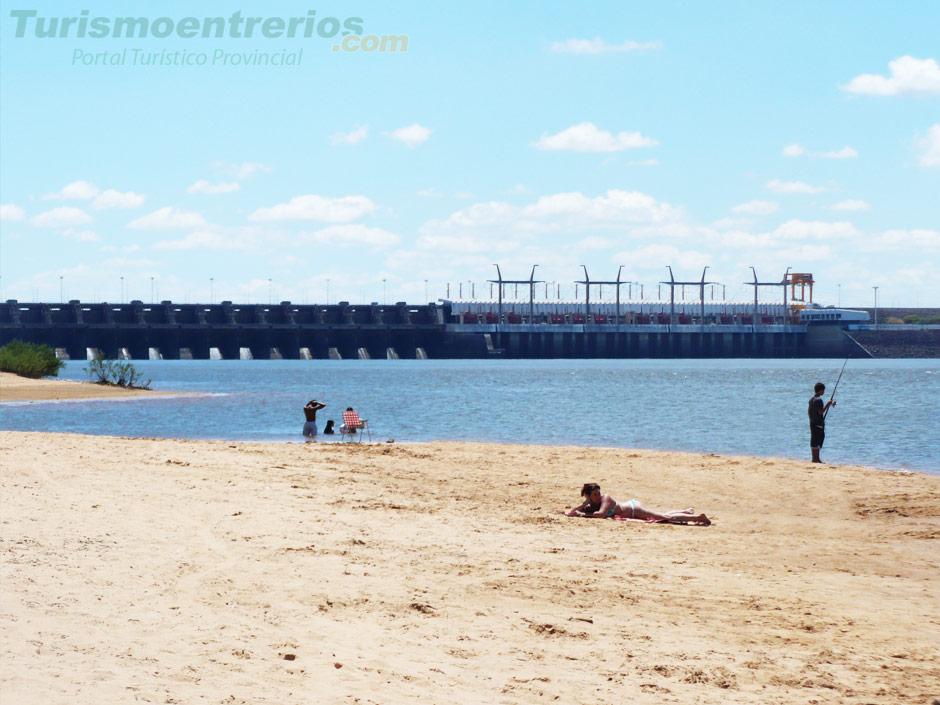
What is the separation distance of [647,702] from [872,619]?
3.35m

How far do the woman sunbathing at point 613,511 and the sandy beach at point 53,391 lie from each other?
3994 cm

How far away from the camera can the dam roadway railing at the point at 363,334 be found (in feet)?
493

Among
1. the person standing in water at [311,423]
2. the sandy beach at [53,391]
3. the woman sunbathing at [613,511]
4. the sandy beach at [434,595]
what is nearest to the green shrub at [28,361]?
the sandy beach at [53,391]

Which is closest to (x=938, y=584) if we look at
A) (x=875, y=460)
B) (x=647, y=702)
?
(x=647, y=702)

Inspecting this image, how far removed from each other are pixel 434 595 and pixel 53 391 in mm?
48345

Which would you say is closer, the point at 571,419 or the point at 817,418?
the point at 817,418

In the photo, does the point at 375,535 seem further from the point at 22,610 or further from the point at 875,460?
the point at 875,460

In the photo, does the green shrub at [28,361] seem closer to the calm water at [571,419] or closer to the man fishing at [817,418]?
the calm water at [571,419]

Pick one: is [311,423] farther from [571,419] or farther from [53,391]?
[53,391]

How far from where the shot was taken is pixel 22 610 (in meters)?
8.12

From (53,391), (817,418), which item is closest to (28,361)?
(53,391)

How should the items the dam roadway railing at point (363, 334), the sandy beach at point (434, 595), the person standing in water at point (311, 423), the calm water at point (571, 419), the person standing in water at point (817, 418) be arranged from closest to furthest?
the sandy beach at point (434, 595)
the person standing in water at point (817, 418)
the person standing in water at point (311, 423)
the calm water at point (571, 419)
the dam roadway railing at point (363, 334)

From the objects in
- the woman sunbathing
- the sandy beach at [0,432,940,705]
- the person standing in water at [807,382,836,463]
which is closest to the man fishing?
the person standing in water at [807,382,836,463]

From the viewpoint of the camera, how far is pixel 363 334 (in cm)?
16500
